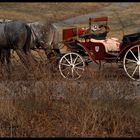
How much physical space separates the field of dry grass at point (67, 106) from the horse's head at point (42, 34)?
23.8 ft

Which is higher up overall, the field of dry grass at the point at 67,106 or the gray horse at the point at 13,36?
the field of dry grass at the point at 67,106

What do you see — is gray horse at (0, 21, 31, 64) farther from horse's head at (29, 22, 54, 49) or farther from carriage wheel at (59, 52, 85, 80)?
carriage wheel at (59, 52, 85, 80)

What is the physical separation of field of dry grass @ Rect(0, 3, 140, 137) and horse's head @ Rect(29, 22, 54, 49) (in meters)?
7.26

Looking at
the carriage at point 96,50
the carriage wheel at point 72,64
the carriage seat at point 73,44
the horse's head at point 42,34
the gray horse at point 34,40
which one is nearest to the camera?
the carriage at point 96,50

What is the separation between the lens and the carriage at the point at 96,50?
1385 centimetres

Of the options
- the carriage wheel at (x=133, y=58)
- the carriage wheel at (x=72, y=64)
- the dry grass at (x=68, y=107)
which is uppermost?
the dry grass at (x=68, y=107)

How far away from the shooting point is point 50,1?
47.4 m

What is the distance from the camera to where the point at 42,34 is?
16.0 m

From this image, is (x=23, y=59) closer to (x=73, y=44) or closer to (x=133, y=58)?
(x=73, y=44)

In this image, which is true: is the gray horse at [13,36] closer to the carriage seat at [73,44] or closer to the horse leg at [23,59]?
the horse leg at [23,59]

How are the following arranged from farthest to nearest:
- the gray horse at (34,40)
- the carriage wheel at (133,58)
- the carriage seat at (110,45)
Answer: the gray horse at (34,40) → the carriage seat at (110,45) → the carriage wheel at (133,58)

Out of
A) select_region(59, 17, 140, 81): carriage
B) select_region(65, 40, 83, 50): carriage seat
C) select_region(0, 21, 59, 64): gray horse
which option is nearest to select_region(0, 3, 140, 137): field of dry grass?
select_region(59, 17, 140, 81): carriage

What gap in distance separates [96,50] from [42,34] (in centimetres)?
230

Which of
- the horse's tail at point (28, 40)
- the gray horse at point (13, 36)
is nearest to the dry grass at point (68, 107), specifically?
the gray horse at point (13, 36)
